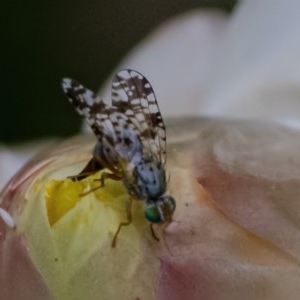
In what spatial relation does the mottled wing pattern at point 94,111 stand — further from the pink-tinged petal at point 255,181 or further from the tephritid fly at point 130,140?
the pink-tinged petal at point 255,181

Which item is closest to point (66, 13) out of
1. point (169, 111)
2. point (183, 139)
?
point (169, 111)

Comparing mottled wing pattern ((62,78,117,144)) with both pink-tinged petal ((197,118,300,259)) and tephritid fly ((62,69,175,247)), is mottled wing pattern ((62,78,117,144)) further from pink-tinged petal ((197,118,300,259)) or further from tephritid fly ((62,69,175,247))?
pink-tinged petal ((197,118,300,259))

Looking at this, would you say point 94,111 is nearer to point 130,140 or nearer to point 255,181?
point 130,140

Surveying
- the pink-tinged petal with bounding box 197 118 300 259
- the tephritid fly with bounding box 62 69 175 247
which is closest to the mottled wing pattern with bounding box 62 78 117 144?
the tephritid fly with bounding box 62 69 175 247

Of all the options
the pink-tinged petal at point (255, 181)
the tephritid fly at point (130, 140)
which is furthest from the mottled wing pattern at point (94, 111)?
the pink-tinged petal at point (255, 181)

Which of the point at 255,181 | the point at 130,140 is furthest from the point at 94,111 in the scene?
the point at 255,181

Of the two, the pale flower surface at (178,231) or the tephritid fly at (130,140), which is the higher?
the tephritid fly at (130,140)
